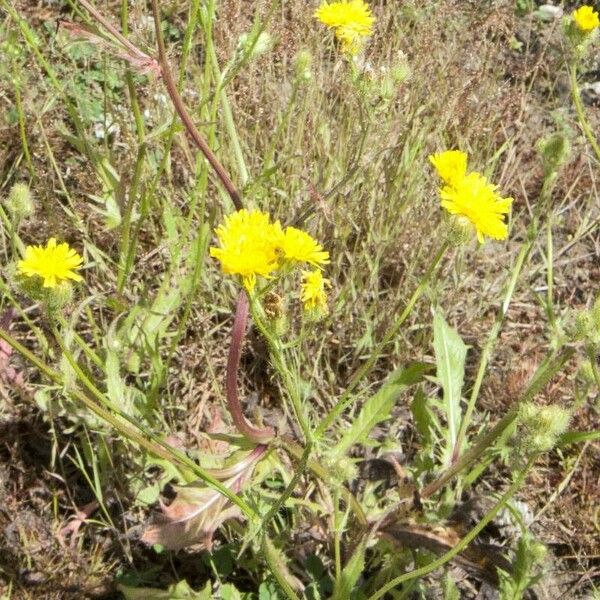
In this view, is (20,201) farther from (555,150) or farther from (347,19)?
(555,150)

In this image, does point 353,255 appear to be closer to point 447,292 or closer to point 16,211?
point 447,292

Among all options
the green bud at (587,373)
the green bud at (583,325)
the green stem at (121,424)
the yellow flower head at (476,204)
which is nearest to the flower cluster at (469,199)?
the yellow flower head at (476,204)

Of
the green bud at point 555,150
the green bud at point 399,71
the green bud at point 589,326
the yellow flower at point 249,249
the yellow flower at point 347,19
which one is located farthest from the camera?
the yellow flower at point 347,19

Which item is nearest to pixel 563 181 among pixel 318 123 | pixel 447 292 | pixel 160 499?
pixel 447 292

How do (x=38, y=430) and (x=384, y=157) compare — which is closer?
(x=38, y=430)

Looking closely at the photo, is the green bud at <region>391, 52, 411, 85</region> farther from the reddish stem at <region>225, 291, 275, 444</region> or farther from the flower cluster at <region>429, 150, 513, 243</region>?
the reddish stem at <region>225, 291, 275, 444</region>

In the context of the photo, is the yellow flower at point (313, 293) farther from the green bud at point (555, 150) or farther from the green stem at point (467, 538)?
the green bud at point (555, 150)
